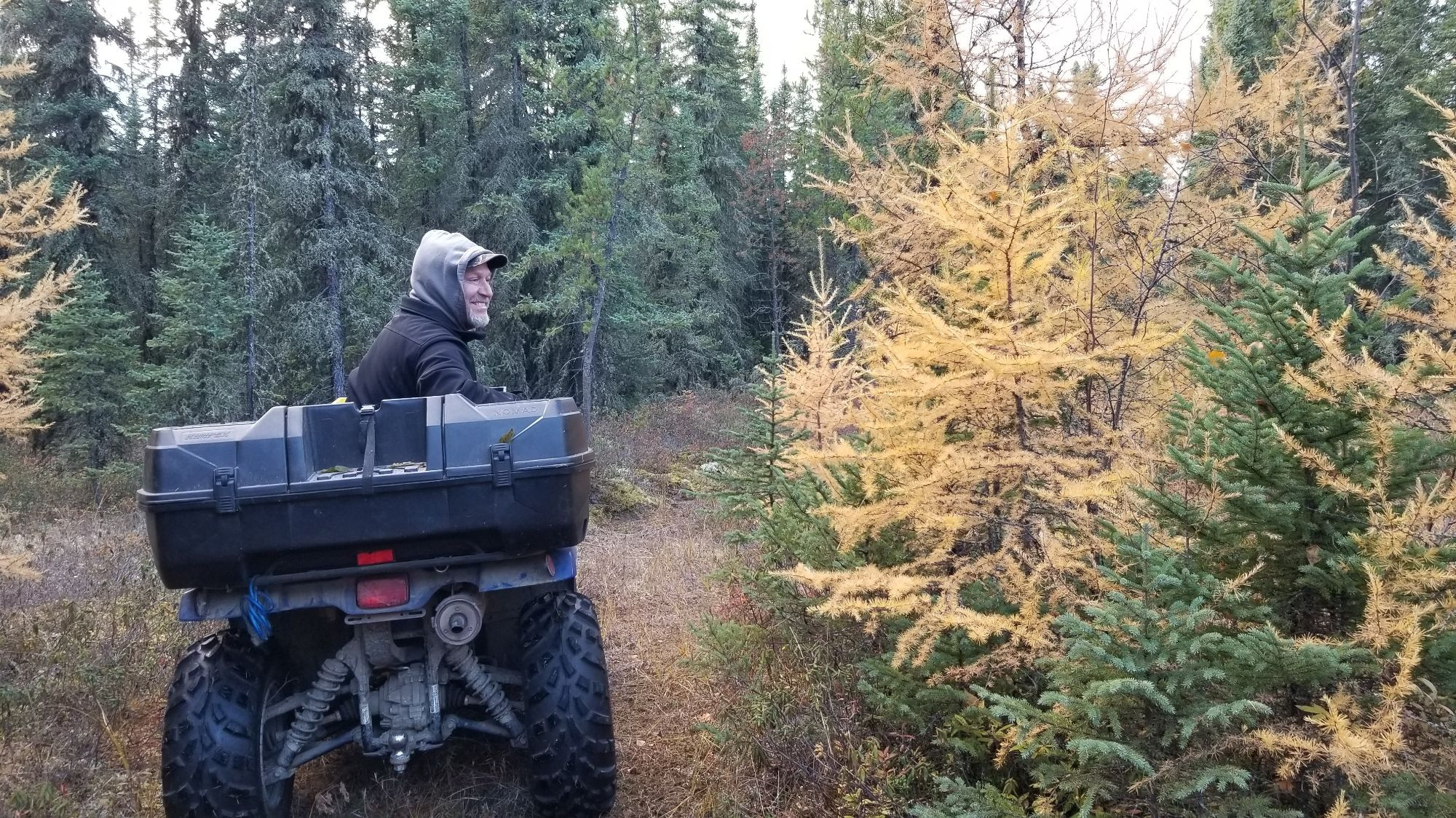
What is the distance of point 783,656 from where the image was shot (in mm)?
4777

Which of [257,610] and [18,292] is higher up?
[18,292]

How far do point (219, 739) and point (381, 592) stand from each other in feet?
2.82

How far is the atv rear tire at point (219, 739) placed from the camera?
3.05 metres

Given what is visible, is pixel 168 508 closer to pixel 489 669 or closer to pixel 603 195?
pixel 489 669

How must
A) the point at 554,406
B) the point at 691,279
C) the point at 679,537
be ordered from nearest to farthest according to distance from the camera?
the point at 554,406 → the point at 679,537 → the point at 691,279

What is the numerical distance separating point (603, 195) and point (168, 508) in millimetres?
13514

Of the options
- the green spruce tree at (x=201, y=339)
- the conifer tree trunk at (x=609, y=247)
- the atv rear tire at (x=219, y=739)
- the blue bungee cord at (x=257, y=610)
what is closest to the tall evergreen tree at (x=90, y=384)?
the green spruce tree at (x=201, y=339)

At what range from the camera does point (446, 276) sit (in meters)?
3.91

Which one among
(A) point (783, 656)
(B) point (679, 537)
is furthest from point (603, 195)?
(A) point (783, 656)

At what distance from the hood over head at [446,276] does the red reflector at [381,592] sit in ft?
4.46

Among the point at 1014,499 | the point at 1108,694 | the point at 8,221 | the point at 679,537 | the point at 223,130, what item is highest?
the point at 223,130

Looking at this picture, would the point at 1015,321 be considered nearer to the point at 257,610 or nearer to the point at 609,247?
the point at 257,610

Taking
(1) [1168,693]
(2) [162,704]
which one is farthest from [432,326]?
(1) [1168,693]

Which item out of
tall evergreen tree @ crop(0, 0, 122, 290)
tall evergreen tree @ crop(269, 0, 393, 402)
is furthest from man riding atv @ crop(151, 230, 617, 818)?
tall evergreen tree @ crop(0, 0, 122, 290)
